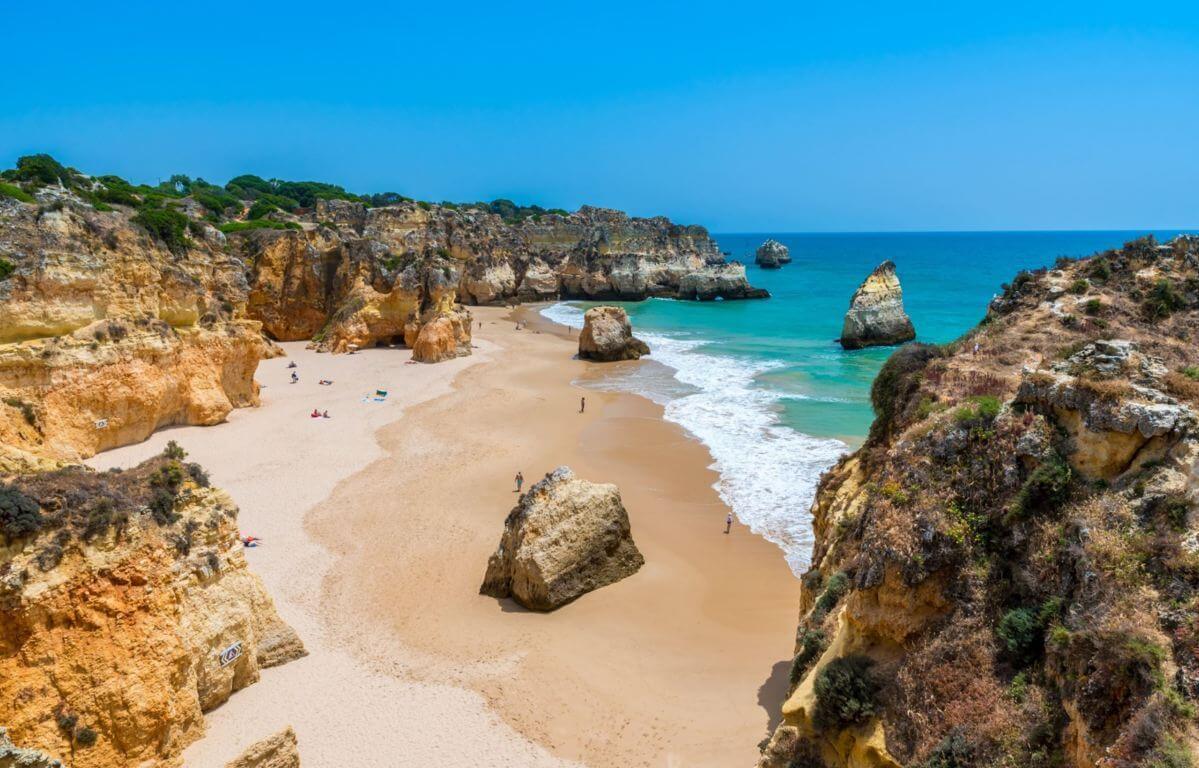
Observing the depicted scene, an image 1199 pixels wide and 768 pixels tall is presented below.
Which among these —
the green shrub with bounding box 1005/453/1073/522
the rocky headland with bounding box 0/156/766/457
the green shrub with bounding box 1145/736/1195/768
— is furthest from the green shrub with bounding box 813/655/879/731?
the rocky headland with bounding box 0/156/766/457

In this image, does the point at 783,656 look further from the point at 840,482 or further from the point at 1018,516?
the point at 1018,516

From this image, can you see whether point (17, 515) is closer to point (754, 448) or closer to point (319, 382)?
point (754, 448)

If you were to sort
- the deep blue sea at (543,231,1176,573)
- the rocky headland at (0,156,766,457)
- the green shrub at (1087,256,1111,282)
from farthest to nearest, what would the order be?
the deep blue sea at (543,231,1176,573)
the rocky headland at (0,156,766,457)
the green shrub at (1087,256,1111,282)

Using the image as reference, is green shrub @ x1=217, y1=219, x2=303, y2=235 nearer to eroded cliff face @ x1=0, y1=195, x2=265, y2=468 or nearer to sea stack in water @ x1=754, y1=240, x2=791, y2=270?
eroded cliff face @ x1=0, y1=195, x2=265, y2=468

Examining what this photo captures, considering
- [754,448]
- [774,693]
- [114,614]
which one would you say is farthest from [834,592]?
[754,448]

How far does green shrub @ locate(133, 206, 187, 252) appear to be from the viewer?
25.6 m

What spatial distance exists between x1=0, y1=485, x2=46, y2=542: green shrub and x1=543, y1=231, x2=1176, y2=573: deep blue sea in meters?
14.7

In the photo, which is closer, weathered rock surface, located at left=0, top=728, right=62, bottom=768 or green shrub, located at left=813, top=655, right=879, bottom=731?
weathered rock surface, located at left=0, top=728, right=62, bottom=768

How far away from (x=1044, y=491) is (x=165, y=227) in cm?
3004

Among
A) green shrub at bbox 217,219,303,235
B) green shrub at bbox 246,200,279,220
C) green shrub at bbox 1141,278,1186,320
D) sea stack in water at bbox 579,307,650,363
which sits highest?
green shrub at bbox 246,200,279,220

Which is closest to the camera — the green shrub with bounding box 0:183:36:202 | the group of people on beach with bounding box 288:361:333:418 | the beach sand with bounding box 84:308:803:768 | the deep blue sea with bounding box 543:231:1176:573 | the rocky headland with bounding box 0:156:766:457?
the beach sand with bounding box 84:308:803:768

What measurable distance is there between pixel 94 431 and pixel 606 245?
224 ft

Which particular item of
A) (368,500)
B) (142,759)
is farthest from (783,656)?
(368,500)

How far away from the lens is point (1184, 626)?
5.72 meters
